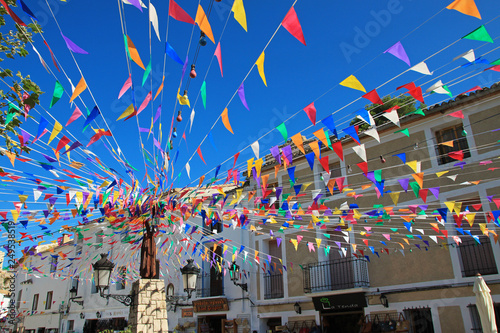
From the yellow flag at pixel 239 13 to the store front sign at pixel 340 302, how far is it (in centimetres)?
920

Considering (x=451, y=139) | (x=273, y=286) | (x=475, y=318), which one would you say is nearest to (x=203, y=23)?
(x=451, y=139)

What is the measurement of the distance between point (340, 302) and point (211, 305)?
5.11 m

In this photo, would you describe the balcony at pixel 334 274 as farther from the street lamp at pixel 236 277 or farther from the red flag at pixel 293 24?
the red flag at pixel 293 24

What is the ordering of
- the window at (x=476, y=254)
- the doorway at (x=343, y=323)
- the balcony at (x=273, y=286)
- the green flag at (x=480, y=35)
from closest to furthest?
the green flag at (x=480, y=35), the window at (x=476, y=254), the doorway at (x=343, y=323), the balcony at (x=273, y=286)

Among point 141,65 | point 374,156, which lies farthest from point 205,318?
point 141,65

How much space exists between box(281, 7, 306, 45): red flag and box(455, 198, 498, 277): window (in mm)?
7751

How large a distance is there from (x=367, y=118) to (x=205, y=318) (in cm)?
1198

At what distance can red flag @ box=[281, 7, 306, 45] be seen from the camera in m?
3.04

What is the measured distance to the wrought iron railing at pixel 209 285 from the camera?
14180 mm

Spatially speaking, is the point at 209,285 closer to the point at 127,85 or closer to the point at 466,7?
the point at 127,85

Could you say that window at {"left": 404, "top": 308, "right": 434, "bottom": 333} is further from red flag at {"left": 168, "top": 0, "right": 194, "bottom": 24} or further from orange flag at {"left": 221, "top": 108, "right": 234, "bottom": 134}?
red flag at {"left": 168, "top": 0, "right": 194, "bottom": 24}

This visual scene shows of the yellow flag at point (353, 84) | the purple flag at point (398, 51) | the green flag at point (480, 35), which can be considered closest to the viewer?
the green flag at point (480, 35)

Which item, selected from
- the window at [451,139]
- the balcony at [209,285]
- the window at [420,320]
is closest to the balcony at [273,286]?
the balcony at [209,285]

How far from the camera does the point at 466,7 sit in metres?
3.00
